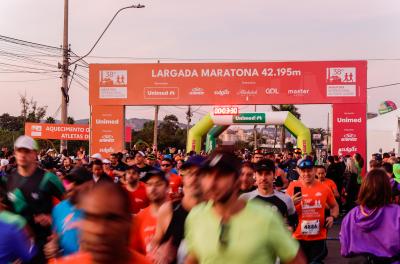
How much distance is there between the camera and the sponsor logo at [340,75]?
20.8 m

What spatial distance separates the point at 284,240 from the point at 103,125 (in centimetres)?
1968

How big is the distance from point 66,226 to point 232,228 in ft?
7.98

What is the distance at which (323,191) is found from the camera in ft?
24.6

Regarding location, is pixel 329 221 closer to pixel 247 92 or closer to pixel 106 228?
pixel 106 228

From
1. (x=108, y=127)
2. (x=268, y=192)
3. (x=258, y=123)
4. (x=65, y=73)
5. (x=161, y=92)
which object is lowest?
(x=268, y=192)

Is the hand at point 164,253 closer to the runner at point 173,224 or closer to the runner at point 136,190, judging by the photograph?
the runner at point 173,224

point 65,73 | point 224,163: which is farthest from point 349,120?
point 224,163

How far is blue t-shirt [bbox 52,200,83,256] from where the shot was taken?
4.59 meters

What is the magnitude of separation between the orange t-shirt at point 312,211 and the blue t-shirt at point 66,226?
3.31 metres

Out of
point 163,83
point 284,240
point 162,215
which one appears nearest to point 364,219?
point 162,215

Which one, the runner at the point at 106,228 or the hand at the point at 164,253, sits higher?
the runner at the point at 106,228

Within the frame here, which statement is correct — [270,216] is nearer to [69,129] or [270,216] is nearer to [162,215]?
[162,215]

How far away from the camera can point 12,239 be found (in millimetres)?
3768

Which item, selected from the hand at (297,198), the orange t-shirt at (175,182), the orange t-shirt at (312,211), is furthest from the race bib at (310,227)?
the orange t-shirt at (175,182)
